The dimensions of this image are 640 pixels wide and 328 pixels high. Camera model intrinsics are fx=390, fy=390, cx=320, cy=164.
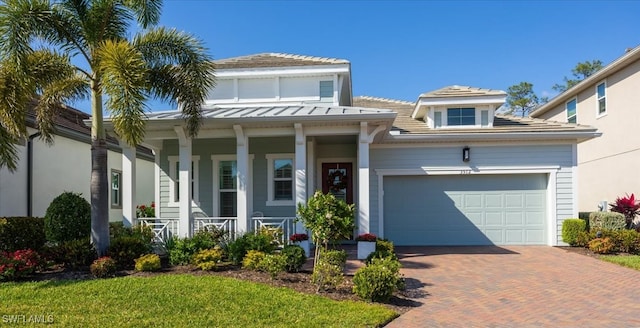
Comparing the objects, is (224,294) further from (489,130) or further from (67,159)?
(67,159)

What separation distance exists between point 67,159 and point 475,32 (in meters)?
15.2

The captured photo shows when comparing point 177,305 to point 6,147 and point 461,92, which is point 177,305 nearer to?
point 6,147

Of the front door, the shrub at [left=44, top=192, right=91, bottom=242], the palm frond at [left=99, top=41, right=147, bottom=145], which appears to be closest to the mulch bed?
the shrub at [left=44, top=192, right=91, bottom=242]

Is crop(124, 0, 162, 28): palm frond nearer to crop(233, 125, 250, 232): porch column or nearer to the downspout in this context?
crop(233, 125, 250, 232): porch column

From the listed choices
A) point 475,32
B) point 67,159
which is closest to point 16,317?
point 67,159

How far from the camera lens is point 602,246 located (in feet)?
33.3

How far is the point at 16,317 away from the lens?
5.06 meters

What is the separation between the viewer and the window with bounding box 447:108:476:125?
1251 centimetres

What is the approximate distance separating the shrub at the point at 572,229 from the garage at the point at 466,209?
1.92 ft

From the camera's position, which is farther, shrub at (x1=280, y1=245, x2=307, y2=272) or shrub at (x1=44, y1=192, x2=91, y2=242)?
shrub at (x1=44, y1=192, x2=91, y2=242)

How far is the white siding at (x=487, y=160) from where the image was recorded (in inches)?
459

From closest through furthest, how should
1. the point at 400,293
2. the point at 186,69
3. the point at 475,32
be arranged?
1. the point at 400,293
2. the point at 186,69
3. the point at 475,32

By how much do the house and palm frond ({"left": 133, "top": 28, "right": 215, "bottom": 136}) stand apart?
8.98 feet

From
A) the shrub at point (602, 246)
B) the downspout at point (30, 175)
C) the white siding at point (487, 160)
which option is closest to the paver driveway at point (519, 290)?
the shrub at point (602, 246)
